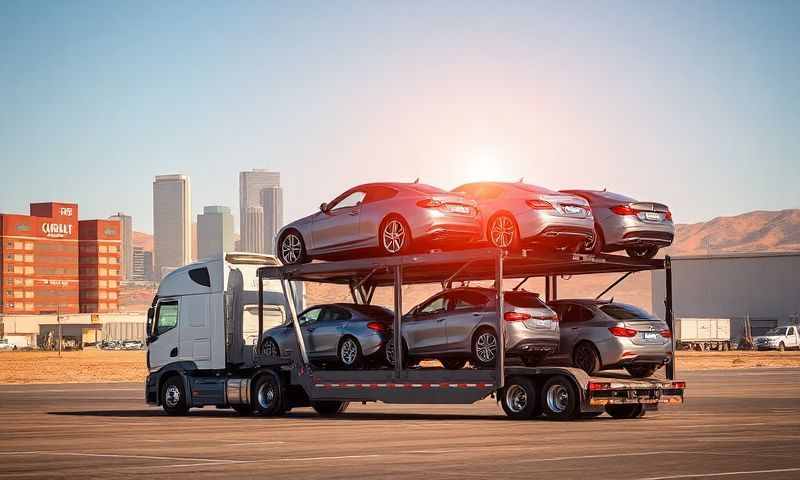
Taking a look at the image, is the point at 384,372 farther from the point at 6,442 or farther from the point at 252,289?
the point at 6,442

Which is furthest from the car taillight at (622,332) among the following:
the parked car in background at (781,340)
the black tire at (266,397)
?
the parked car in background at (781,340)

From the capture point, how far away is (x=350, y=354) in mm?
24953

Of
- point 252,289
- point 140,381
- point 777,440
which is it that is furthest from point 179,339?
point 140,381

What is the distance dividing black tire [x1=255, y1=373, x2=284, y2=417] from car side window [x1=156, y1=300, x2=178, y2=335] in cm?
279

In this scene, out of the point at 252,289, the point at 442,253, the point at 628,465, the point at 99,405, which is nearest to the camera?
the point at 628,465

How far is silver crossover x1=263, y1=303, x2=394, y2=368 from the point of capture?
2466cm

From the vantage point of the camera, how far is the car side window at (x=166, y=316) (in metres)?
28.0

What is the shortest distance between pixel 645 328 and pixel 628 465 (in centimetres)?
1059

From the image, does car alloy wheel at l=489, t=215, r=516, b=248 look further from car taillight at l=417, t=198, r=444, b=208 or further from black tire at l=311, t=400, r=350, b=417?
black tire at l=311, t=400, r=350, b=417

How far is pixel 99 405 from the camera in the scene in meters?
32.1

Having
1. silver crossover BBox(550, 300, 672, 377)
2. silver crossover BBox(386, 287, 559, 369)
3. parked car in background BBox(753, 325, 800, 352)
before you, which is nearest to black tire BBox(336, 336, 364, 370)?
silver crossover BBox(386, 287, 559, 369)

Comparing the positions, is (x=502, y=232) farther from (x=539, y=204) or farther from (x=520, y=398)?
(x=520, y=398)

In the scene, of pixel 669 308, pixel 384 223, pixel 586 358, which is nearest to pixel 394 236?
pixel 384 223

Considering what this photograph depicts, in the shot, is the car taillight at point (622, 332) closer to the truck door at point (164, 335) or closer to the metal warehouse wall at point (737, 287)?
the truck door at point (164, 335)
